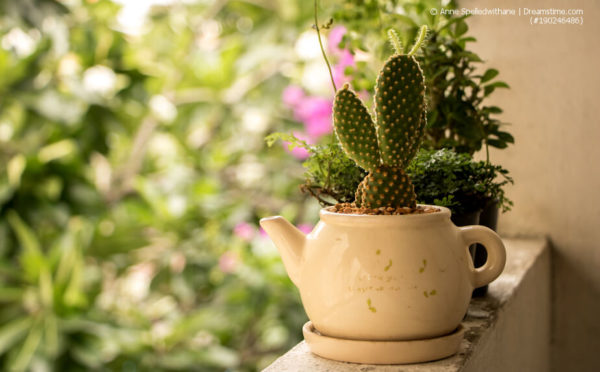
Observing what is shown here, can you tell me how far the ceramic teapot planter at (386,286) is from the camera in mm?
653

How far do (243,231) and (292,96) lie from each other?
546mm

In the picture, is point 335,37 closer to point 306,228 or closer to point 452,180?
point 306,228

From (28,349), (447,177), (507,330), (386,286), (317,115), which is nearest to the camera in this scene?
(386,286)

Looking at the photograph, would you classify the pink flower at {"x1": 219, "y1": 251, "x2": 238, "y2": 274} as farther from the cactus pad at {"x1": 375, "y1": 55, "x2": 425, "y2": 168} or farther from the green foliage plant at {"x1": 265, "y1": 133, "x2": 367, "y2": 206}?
the cactus pad at {"x1": 375, "y1": 55, "x2": 425, "y2": 168}

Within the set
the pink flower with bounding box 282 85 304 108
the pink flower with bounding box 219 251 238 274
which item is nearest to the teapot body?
the pink flower with bounding box 219 251 238 274

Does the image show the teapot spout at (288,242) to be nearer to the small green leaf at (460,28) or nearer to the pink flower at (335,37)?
the small green leaf at (460,28)

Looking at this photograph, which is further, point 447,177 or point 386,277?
point 447,177

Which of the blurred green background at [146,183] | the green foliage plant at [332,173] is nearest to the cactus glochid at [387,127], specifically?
the green foliage plant at [332,173]

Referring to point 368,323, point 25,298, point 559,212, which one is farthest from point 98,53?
point 368,323

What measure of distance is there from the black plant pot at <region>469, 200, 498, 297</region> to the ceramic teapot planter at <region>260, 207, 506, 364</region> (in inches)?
13.1

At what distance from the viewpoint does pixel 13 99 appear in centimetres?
207

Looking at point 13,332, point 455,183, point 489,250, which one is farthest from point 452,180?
point 13,332

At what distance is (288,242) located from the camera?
739mm

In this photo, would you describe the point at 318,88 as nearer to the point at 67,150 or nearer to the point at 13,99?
the point at 67,150
